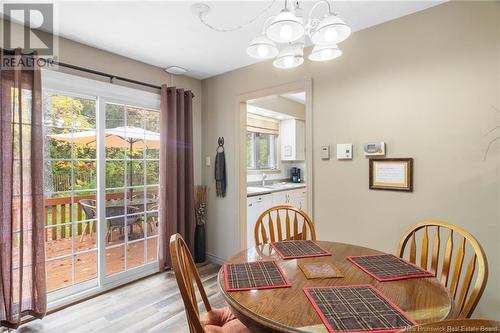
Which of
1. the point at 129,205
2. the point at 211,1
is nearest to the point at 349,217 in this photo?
the point at 211,1

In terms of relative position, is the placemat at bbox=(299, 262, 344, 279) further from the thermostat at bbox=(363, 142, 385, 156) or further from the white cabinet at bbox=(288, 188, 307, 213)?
the white cabinet at bbox=(288, 188, 307, 213)

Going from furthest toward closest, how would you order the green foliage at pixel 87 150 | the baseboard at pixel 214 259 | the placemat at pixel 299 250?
the baseboard at pixel 214 259 → the green foliage at pixel 87 150 → the placemat at pixel 299 250

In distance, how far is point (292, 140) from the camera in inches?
198

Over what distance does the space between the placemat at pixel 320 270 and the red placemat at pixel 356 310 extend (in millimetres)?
120

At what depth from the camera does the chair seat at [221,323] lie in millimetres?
1266

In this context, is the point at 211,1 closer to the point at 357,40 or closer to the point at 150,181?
the point at 357,40

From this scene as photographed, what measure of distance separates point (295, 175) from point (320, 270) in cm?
408

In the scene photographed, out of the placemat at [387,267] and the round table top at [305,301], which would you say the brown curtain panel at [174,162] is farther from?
the placemat at [387,267]

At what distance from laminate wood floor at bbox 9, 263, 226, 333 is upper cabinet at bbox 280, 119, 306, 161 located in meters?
2.94

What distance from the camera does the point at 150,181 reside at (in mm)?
3080

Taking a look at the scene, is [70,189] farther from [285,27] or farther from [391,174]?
[391,174]

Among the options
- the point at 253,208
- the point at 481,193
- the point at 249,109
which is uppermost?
the point at 249,109

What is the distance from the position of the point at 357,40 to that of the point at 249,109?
230 cm

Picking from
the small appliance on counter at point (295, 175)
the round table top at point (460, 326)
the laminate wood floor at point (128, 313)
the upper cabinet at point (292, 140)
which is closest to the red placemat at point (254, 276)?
the round table top at point (460, 326)
